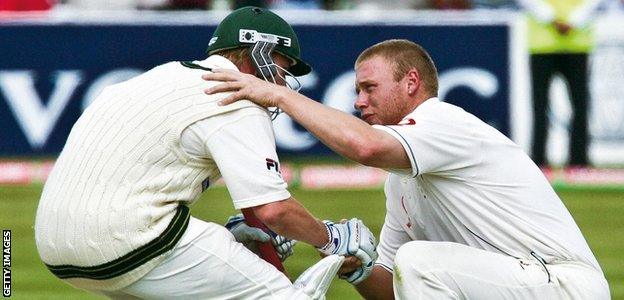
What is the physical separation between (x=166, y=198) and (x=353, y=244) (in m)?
0.82

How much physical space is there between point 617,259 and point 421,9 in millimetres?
4524

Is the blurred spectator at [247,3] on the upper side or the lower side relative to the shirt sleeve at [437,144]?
lower

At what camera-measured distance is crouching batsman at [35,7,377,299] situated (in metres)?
5.49

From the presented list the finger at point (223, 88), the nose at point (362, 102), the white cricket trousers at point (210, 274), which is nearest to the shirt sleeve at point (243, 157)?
the finger at point (223, 88)

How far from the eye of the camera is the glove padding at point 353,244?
19.1 feet

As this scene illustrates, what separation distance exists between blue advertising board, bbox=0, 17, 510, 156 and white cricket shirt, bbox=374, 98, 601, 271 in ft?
20.9

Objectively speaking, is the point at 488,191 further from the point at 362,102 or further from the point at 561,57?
the point at 561,57

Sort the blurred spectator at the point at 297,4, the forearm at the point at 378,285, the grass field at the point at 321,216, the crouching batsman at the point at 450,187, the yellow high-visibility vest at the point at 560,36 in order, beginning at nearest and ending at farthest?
the crouching batsman at the point at 450,187
the forearm at the point at 378,285
the grass field at the point at 321,216
the yellow high-visibility vest at the point at 560,36
the blurred spectator at the point at 297,4

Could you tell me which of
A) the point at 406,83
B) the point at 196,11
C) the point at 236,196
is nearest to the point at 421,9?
the point at 196,11

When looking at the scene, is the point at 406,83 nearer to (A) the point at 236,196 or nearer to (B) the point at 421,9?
(A) the point at 236,196

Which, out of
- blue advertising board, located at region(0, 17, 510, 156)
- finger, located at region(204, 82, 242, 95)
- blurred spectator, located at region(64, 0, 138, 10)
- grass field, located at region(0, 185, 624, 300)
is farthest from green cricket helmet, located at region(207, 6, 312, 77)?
blurred spectator, located at region(64, 0, 138, 10)

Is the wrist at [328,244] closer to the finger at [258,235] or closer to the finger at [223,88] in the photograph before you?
the finger at [258,235]

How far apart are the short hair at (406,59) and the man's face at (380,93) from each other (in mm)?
24

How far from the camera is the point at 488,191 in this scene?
238 inches
